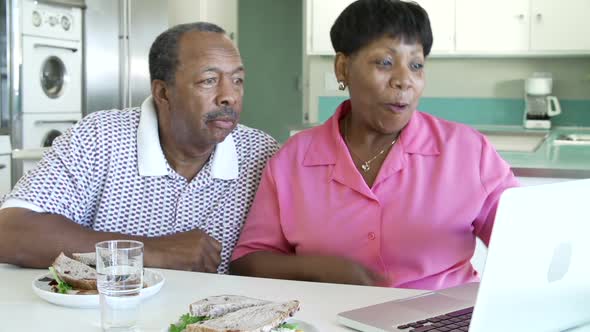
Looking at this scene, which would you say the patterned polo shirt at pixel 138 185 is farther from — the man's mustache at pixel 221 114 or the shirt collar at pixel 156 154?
the man's mustache at pixel 221 114

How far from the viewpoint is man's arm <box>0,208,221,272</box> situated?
162 cm

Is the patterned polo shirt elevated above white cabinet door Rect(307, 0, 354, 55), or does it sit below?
below

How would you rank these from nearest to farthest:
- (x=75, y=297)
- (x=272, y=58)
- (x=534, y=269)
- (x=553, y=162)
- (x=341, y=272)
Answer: (x=534, y=269) → (x=75, y=297) → (x=341, y=272) → (x=553, y=162) → (x=272, y=58)

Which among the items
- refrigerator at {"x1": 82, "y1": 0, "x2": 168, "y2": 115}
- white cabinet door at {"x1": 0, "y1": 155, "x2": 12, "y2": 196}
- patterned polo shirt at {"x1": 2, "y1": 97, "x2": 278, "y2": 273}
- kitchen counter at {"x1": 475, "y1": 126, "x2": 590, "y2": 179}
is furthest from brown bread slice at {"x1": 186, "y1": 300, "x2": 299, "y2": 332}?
refrigerator at {"x1": 82, "y1": 0, "x2": 168, "y2": 115}

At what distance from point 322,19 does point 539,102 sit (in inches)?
58.4

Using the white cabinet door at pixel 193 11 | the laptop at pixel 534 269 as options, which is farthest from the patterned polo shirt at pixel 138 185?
the white cabinet door at pixel 193 11

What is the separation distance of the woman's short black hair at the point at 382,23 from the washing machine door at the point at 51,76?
130 inches

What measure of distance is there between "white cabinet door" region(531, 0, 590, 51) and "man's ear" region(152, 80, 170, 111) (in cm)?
343

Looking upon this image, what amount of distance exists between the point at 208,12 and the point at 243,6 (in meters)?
1.49

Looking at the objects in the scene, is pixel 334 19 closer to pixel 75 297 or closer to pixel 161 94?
pixel 161 94

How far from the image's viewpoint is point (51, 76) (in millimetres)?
4934

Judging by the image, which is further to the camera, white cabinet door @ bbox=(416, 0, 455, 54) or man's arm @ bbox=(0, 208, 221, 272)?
white cabinet door @ bbox=(416, 0, 455, 54)

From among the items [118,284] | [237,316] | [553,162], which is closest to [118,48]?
[553,162]

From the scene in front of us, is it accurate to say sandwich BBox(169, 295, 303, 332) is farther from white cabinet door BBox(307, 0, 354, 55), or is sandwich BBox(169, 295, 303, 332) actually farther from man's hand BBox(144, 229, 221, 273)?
white cabinet door BBox(307, 0, 354, 55)
